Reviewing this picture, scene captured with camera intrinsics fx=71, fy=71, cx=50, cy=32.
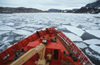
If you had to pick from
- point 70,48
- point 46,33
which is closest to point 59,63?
point 70,48

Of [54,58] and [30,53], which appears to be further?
[54,58]

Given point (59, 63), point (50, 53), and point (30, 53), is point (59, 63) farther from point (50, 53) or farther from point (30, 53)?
point (30, 53)

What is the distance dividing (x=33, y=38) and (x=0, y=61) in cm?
189

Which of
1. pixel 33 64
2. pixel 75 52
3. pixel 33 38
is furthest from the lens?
pixel 33 38

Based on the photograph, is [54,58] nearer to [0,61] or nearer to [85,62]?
[85,62]

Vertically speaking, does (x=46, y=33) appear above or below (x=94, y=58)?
above

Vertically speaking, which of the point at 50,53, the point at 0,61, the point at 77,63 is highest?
the point at 50,53

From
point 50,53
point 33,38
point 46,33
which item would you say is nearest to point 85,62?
point 50,53

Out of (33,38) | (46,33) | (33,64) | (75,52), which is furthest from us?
(46,33)

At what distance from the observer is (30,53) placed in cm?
145

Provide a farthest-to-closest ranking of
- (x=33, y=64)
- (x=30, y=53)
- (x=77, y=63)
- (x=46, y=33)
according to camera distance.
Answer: (x=46, y=33)
(x=77, y=63)
(x=33, y=64)
(x=30, y=53)

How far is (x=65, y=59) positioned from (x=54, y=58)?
389mm

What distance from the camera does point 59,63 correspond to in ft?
7.95

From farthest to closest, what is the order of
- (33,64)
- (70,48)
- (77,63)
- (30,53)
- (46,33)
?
(46,33) < (70,48) < (77,63) < (33,64) < (30,53)
